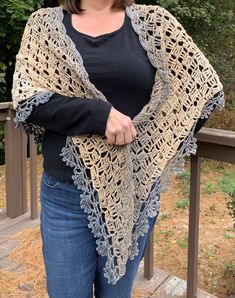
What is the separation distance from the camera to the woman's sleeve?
1317 millimetres

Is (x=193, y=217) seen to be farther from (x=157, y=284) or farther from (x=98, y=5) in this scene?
(x=98, y=5)

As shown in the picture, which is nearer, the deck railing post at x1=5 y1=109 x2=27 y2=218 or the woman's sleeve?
the woman's sleeve

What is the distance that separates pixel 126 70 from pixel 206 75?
0.29 metres

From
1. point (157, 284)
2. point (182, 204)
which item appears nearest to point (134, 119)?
point (157, 284)

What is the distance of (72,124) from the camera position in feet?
4.38

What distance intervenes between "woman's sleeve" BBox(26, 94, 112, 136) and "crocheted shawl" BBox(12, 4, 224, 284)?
0.03 metres

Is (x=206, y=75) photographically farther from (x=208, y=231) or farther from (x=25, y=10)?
(x=25, y=10)

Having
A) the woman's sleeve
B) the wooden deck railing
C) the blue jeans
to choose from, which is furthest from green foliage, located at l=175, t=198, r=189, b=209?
the woman's sleeve

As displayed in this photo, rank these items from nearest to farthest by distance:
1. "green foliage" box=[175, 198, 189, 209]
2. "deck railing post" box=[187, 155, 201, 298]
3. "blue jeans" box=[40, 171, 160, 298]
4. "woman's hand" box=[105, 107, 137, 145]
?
1. "woman's hand" box=[105, 107, 137, 145]
2. "blue jeans" box=[40, 171, 160, 298]
3. "deck railing post" box=[187, 155, 201, 298]
4. "green foliage" box=[175, 198, 189, 209]

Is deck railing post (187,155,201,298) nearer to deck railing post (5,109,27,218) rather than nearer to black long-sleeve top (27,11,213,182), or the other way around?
black long-sleeve top (27,11,213,182)

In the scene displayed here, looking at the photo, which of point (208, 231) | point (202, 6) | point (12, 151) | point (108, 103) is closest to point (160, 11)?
point (108, 103)

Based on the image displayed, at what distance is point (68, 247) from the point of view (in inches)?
56.1

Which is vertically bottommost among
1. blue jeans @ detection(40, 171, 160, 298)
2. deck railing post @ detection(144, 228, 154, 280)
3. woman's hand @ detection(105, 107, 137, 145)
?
deck railing post @ detection(144, 228, 154, 280)

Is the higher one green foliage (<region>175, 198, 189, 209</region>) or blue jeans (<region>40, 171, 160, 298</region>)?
blue jeans (<region>40, 171, 160, 298</region>)
